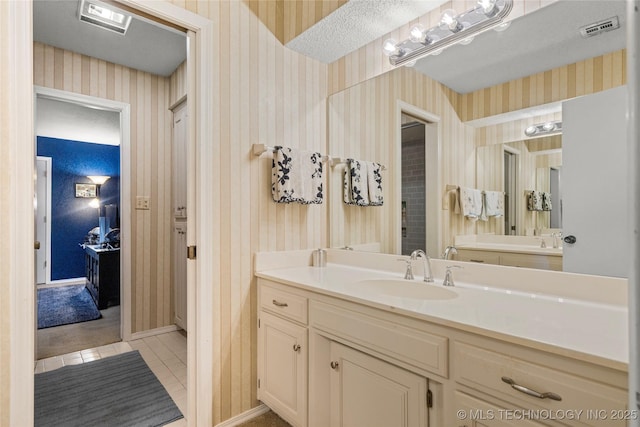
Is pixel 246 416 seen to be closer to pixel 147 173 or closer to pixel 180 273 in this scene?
pixel 180 273

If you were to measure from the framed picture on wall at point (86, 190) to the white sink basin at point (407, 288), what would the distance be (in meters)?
5.83

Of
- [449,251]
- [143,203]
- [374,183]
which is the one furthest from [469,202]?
[143,203]

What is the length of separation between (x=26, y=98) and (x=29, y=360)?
100 centimetres

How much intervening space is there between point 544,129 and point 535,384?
3.33 feet

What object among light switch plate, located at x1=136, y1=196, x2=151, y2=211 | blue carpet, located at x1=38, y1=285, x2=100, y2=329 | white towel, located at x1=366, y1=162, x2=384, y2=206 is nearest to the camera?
white towel, located at x1=366, y1=162, x2=384, y2=206

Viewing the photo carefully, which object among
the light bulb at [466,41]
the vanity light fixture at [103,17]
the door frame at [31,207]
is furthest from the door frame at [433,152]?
the vanity light fixture at [103,17]

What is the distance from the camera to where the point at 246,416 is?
1821 mm

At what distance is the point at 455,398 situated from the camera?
3.34 ft

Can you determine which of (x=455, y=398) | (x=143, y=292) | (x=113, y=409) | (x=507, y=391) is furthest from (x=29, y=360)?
(x=143, y=292)

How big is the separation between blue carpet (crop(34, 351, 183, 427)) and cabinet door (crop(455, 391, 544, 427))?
1.60 metres

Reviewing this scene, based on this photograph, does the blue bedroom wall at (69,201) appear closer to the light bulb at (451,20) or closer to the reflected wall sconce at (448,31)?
the reflected wall sconce at (448,31)

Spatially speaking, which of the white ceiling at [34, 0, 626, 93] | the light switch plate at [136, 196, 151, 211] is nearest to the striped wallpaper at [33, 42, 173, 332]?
the light switch plate at [136, 196, 151, 211]

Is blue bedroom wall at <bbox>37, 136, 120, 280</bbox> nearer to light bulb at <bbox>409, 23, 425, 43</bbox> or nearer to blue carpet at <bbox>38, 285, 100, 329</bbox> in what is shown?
blue carpet at <bbox>38, 285, 100, 329</bbox>

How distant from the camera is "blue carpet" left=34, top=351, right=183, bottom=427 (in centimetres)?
184
